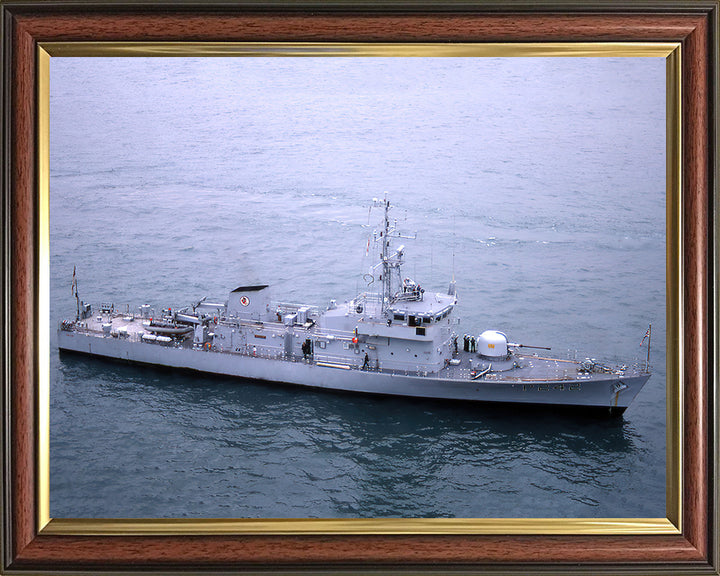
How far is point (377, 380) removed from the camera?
79.5 ft

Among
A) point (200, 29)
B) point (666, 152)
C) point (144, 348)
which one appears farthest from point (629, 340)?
point (144, 348)

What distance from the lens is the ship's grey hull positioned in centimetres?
2206

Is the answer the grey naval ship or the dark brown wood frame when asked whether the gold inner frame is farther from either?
the grey naval ship

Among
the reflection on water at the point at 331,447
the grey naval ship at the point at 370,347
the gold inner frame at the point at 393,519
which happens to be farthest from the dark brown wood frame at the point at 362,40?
the grey naval ship at the point at 370,347

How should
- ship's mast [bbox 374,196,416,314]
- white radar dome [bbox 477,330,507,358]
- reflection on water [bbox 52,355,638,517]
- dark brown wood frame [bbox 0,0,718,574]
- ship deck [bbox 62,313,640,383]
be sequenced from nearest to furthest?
dark brown wood frame [bbox 0,0,718,574], reflection on water [bbox 52,355,638,517], ship deck [bbox 62,313,640,383], white radar dome [bbox 477,330,507,358], ship's mast [bbox 374,196,416,314]

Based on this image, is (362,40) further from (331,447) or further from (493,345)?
(493,345)

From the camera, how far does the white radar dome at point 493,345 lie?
2368 centimetres

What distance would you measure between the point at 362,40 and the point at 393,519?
458 cm

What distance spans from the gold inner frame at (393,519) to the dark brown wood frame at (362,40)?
0.07m

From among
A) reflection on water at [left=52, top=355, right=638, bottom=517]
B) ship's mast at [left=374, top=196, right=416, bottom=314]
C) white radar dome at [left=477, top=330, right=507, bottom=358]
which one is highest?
ship's mast at [left=374, top=196, right=416, bottom=314]

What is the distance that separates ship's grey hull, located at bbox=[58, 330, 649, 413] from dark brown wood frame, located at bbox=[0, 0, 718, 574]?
1304cm

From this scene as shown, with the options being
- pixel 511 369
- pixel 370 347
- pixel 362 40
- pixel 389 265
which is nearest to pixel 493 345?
pixel 511 369

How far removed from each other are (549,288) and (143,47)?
15224mm

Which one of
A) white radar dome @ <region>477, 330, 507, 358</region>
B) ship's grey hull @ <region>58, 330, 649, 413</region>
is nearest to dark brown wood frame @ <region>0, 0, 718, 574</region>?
ship's grey hull @ <region>58, 330, 649, 413</region>
